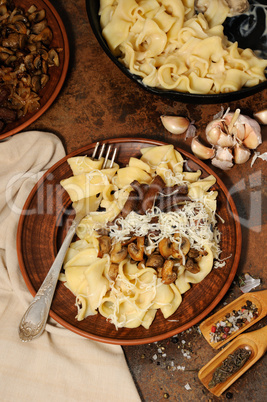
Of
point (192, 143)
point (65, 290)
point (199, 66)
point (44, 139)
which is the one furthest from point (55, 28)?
point (65, 290)

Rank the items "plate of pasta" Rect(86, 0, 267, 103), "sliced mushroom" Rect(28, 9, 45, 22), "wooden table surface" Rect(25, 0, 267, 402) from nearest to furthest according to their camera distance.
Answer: "wooden table surface" Rect(25, 0, 267, 402)
"plate of pasta" Rect(86, 0, 267, 103)
"sliced mushroom" Rect(28, 9, 45, 22)

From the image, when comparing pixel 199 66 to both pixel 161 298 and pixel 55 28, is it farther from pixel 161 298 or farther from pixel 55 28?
pixel 161 298

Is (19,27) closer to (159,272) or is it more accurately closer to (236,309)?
(159,272)

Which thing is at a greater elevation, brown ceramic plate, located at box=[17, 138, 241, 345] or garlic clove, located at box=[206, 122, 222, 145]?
garlic clove, located at box=[206, 122, 222, 145]

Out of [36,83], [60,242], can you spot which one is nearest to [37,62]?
[36,83]

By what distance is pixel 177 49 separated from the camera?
136 inches

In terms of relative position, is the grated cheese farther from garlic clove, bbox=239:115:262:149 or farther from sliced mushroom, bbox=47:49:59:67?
sliced mushroom, bbox=47:49:59:67

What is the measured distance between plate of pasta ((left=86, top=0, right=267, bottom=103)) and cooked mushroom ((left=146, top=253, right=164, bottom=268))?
125 cm

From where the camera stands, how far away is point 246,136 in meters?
3.35

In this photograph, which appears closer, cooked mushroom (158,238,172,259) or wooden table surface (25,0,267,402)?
cooked mushroom (158,238,172,259)

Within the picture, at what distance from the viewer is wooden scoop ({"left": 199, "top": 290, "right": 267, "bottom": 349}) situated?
3.10 meters

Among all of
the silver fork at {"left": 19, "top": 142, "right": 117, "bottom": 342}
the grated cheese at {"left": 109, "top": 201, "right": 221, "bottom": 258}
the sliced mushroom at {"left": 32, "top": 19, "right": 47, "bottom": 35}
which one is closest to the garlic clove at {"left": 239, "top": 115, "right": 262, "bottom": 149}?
the grated cheese at {"left": 109, "top": 201, "right": 221, "bottom": 258}

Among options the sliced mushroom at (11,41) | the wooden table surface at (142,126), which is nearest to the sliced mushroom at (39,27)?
the sliced mushroom at (11,41)

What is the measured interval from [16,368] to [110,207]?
1.40 metres
